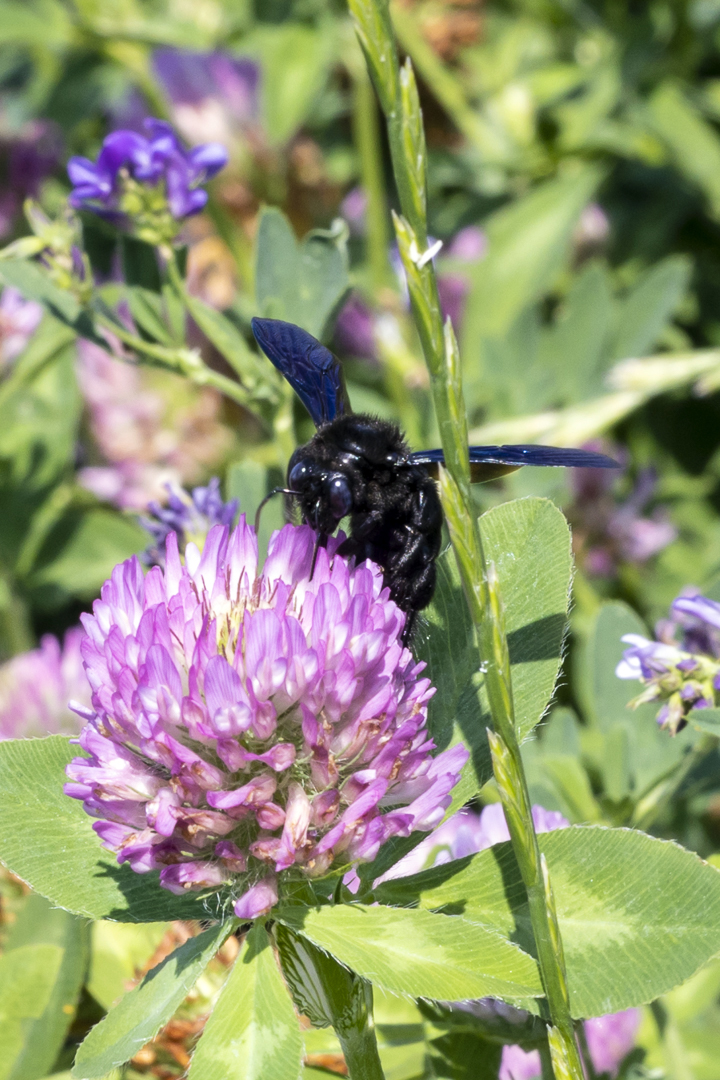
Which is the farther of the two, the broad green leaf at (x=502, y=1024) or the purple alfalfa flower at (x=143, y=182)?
the purple alfalfa flower at (x=143, y=182)

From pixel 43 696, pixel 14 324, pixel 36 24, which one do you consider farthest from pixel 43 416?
pixel 36 24

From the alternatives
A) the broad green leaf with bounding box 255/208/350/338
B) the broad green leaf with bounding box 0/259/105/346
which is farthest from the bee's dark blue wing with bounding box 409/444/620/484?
the broad green leaf with bounding box 0/259/105/346

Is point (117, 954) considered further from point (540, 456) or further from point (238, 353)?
point (540, 456)

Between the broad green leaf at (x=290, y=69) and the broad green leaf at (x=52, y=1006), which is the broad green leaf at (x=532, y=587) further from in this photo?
the broad green leaf at (x=290, y=69)

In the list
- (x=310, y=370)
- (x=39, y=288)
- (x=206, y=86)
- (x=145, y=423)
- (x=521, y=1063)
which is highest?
(x=206, y=86)

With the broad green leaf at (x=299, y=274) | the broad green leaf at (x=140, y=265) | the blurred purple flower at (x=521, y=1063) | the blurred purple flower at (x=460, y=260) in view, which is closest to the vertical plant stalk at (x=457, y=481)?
the blurred purple flower at (x=521, y=1063)

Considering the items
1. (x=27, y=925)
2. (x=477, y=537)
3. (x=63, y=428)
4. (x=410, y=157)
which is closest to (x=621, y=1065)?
(x=27, y=925)
